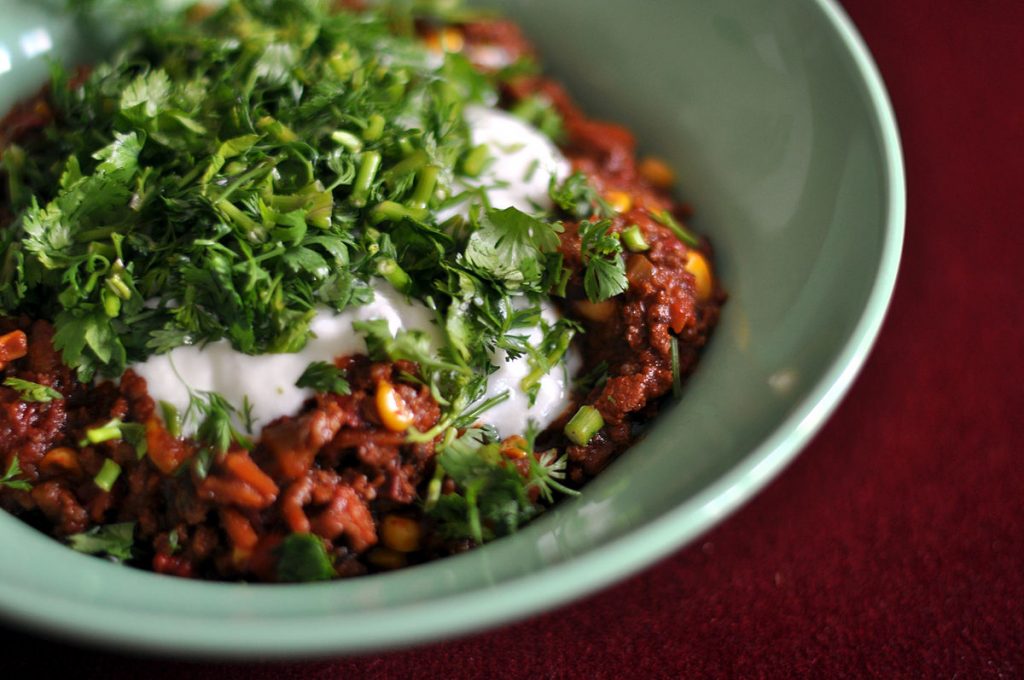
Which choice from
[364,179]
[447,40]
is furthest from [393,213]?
[447,40]

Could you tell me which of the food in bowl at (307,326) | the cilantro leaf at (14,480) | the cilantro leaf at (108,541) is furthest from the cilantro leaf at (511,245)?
the cilantro leaf at (14,480)

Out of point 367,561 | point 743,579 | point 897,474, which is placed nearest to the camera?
point 367,561

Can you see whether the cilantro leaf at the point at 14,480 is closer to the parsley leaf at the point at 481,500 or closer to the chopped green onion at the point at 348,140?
the parsley leaf at the point at 481,500

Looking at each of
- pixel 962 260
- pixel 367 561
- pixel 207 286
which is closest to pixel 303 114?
pixel 207 286

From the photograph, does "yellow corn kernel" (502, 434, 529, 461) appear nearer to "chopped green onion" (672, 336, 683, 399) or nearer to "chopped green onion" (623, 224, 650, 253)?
"chopped green onion" (672, 336, 683, 399)

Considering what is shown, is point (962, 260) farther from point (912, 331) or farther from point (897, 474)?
point (897, 474)

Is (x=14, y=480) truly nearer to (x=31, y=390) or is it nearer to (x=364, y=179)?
(x=31, y=390)

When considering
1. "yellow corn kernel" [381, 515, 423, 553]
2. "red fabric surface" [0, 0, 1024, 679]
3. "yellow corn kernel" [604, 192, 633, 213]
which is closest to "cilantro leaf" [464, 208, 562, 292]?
"yellow corn kernel" [604, 192, 633, 213]
